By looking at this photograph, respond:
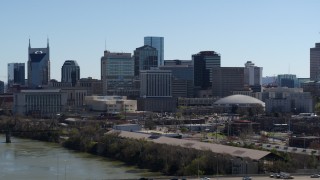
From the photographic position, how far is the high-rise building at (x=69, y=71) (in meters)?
73.3

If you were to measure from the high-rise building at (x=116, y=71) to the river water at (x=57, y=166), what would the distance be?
117 feet

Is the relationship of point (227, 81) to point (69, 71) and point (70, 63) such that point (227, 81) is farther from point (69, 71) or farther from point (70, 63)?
point (70, 63)

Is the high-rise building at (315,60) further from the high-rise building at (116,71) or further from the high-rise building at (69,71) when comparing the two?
the high-rise building at (69,71)

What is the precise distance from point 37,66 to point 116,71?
12.1m

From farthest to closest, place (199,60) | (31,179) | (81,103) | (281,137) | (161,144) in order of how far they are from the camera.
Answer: (199,60)
(81,103)
(281,137)
(161,144)
(31,179)

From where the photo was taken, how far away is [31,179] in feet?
55.6

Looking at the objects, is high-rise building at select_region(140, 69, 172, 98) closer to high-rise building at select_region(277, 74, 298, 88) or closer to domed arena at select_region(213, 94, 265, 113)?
domed arena at select_region(213, 94, 265, 113)

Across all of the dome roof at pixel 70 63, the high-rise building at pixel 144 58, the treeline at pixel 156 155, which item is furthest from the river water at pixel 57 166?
the dome roof at pixel 70 63

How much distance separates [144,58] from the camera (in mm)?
70000

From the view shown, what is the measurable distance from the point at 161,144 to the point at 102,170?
2.68 meters

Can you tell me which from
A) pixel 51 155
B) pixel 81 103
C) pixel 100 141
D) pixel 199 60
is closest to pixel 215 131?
pixel 100 141

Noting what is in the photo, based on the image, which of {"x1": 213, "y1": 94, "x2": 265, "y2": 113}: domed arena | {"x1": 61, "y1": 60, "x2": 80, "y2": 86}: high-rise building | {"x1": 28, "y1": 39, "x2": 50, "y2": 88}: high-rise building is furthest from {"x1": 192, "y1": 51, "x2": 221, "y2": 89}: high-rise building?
{"x1": 28, "y1": 39, "x2": 50, "y2": 88}: high-rise building

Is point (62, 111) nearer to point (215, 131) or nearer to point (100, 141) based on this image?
point (215, 131)

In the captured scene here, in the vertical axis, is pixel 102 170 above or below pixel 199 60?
below
